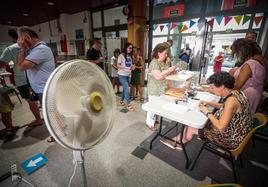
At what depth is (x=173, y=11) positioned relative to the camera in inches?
154

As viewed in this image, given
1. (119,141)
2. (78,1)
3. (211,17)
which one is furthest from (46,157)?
(78,1)

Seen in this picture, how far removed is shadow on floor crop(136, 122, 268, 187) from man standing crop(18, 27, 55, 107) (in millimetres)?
1722

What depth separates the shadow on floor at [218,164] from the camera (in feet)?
5.07

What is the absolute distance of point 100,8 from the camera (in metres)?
5.31

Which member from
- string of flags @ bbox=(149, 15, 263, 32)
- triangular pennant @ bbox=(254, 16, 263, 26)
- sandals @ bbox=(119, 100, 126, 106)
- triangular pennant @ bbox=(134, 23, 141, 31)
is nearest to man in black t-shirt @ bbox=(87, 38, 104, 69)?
sandals @ bbox=(119, 100, 126, 106)

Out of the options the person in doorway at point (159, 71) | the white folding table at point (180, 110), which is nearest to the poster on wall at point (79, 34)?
the person in doorway at point (159, 71)

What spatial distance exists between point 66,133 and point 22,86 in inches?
98.1

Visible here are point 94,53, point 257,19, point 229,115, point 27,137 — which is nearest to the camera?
point 229,115

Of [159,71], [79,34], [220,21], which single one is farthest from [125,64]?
[79,34]

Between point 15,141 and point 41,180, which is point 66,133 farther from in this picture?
point 15,141

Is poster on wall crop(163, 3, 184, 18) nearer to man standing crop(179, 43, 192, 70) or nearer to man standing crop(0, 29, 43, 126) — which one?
man standing crop(179, 43, 192, 70)

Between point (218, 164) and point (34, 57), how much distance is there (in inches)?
103

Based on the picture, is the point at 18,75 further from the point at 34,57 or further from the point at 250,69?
the point at 250,69

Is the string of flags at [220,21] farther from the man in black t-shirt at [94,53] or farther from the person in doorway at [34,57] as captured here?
the person in doorway at [34,57]
